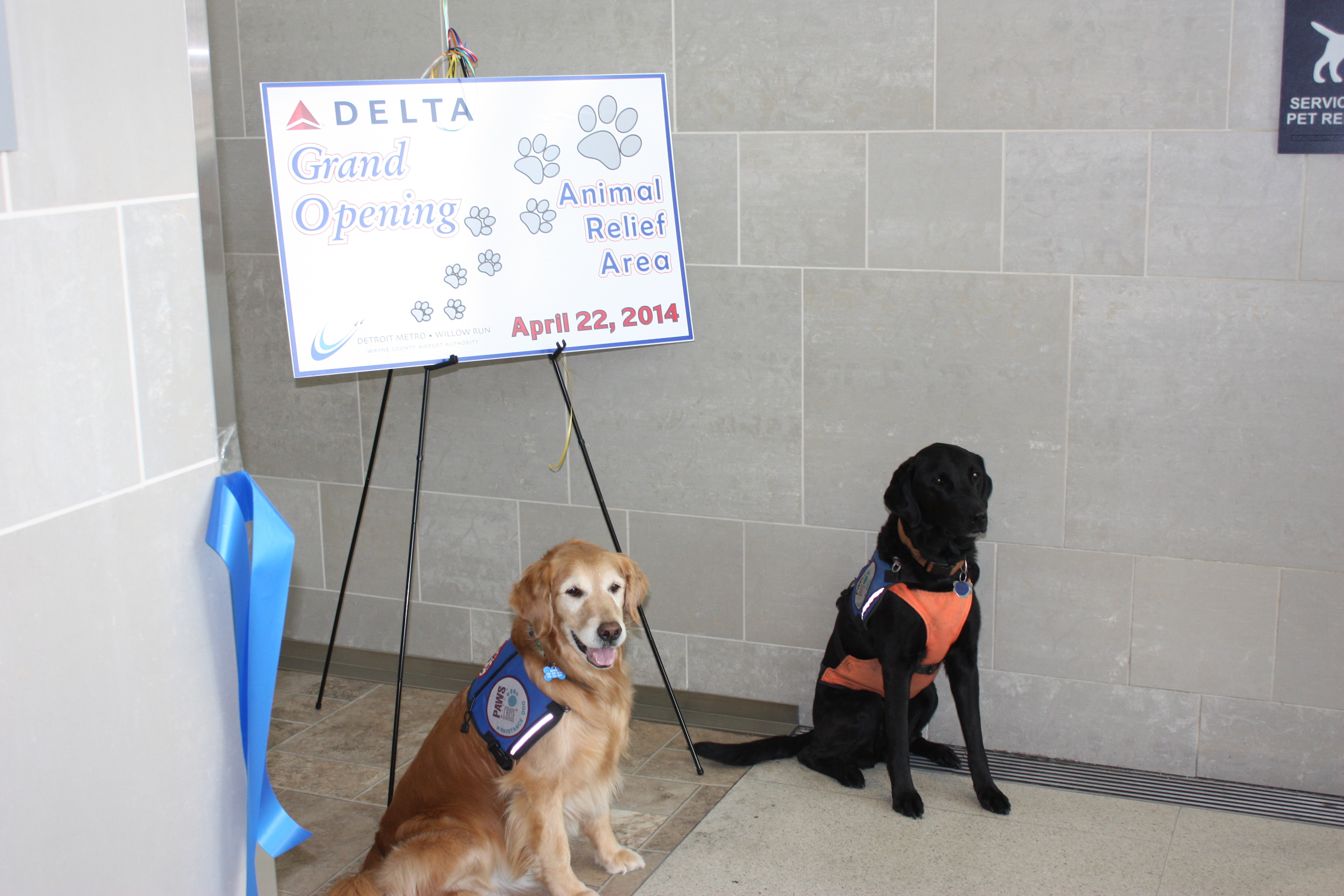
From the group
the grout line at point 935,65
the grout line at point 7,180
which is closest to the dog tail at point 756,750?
the grout line at point 935,65

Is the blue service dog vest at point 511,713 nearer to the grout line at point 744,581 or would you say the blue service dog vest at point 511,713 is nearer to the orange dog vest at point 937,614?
the orange dog vest at point 937,614

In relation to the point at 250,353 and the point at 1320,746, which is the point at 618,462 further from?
the point at 1320,746

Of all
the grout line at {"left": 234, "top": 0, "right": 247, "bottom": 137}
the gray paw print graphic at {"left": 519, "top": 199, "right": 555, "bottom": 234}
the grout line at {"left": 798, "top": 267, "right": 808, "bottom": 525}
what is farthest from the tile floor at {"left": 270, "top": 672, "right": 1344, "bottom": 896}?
the grout line at {"left": 234, "top": 0, "right": 247, "bottom": 137}

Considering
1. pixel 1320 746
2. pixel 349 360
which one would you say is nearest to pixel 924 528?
pixel 1320 746

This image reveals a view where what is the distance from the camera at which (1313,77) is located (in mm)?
2645

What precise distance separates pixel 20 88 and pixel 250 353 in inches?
108

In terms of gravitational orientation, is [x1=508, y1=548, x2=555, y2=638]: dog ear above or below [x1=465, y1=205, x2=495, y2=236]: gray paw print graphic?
below

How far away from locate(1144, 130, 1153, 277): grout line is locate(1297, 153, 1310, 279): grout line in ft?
1.09

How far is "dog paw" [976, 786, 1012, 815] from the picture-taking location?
2834 millimetres

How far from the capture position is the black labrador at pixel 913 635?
271cm

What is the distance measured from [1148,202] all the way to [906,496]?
3.18 feet

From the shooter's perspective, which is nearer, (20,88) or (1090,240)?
(20,88)

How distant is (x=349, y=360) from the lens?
8.70 feet

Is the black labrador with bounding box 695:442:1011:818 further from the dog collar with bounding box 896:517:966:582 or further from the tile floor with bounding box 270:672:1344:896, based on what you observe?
the tile floor with bounding box 270:672:1344:896
